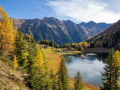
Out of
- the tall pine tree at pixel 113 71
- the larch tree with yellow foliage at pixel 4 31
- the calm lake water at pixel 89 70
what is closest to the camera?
the tall pine tree at pixel 113 71

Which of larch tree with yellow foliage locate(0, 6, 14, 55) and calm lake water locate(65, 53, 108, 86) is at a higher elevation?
larch tree with yellow foliage locate(0, 6, 14, 55)

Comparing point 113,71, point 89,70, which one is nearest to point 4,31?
point 113,71

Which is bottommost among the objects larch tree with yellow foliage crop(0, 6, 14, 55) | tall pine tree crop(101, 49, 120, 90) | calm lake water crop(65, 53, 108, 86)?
calm lake water crop(65, 53, 108, 86)

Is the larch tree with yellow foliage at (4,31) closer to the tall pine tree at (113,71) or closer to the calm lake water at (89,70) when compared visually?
the tall pine tree at (113,71)

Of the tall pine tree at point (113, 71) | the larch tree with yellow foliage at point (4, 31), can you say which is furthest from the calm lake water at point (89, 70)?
the larch tree with yellow foliage at point (4, 31)

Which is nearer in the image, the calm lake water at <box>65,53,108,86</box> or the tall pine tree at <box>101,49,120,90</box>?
the tall pine tree at <box>101,49,120,90</box>

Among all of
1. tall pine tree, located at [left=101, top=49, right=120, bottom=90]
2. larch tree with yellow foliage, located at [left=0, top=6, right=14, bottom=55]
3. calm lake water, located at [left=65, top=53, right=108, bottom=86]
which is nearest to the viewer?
tall pine tree, located at [left=101, top=49, right=120, bottom=90]

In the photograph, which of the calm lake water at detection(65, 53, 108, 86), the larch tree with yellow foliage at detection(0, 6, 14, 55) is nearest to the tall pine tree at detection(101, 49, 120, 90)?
the calm lake water at detection(65, 53, 108, 86)

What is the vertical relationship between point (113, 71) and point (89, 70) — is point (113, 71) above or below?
above

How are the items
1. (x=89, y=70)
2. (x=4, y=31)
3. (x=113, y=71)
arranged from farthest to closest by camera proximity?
(x=89, y=70) → (x=4, y=31) → (x=113, y=71)

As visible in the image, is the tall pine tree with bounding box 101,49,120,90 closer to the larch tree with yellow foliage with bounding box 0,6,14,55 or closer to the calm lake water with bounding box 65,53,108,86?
the calm lake water with bounding box 65,53,108,86

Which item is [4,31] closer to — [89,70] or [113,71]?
[113,71]

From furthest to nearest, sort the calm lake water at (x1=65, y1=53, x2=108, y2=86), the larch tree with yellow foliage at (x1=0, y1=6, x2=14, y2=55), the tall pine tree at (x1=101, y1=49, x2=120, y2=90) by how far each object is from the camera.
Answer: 1. the calm lake water at (x1=65, y1=53, x2=108, y2=86)
2. the larch tree with yellow foliage at (x1=0, y1=6, x2=14, y2=55)
3. the tall pine tree at (x1=101, y1=49, x2=120, y2=90)

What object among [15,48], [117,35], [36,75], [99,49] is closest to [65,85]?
[36,75]
